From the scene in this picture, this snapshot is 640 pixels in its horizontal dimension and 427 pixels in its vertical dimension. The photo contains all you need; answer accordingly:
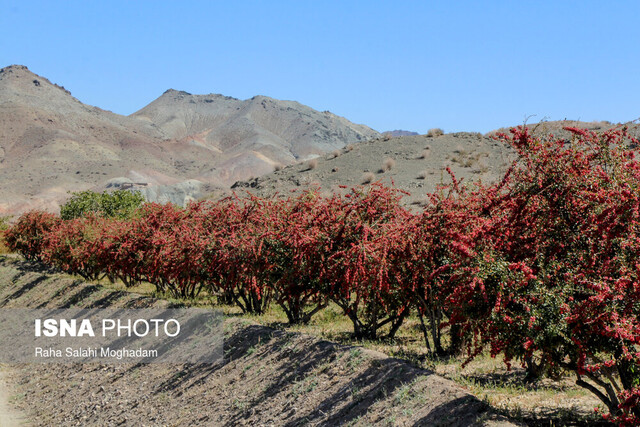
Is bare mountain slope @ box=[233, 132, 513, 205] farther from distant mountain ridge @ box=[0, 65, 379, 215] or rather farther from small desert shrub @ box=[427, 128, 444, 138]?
distant mountain ridge @ box=[0, 65, 379, 215]

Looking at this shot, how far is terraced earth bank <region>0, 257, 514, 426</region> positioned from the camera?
992cm

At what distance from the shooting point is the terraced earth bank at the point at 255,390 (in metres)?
9.92

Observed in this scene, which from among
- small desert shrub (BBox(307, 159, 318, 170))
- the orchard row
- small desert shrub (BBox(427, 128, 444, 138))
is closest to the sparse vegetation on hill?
small desert shrub (BBox(307, 159, 318, 170))

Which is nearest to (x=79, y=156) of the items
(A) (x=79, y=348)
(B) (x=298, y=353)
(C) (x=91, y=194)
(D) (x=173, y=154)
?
(D) (x=173, y=154)

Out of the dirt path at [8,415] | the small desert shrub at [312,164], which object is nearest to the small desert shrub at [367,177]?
the small desert shrub at [312,164]

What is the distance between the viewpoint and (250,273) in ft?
56.6

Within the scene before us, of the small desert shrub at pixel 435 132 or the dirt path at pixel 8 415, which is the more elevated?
the small desert shrub at pixel 435 132

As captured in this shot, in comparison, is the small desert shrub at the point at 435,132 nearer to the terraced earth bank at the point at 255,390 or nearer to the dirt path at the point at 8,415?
the terraced earth bank at the point at 255,390

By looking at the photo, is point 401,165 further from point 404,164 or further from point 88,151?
point 88,151

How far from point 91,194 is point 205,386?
40.5 m

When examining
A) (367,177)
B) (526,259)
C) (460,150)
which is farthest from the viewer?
(460,150)

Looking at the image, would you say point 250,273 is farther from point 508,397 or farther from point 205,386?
point 508,397

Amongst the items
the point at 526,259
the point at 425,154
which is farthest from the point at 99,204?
the point at 526,259

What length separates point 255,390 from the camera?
1339 centimetres
